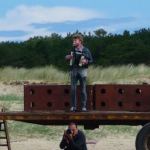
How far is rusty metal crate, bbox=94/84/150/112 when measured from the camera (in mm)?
11977

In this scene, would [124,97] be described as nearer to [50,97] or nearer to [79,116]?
[79,116]

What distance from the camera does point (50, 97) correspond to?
1226 centimetres

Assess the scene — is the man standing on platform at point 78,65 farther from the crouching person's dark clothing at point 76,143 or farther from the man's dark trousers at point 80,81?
the crouching person's dark clothing at point 76,143

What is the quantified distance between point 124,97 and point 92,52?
35356mm

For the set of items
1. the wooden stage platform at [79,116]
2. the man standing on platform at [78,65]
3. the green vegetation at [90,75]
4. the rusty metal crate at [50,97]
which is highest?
the man standing on platform at [78,65]

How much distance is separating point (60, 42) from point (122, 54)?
20.1 feet

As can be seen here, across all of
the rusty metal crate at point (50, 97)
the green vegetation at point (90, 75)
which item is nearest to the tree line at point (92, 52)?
the green vegetation at point (90, 75)

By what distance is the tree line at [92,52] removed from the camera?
46281 millimetres

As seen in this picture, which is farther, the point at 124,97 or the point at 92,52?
the point at 92,52

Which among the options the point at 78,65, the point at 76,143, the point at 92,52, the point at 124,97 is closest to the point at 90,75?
the point at 92,52

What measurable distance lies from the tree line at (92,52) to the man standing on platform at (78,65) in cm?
3095

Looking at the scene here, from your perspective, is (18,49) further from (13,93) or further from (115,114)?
(115,114)

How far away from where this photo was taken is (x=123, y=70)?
118ft

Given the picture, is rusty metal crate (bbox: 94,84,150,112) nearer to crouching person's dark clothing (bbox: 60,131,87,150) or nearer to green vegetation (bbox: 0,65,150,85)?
crouching person's dark clothing (bbox: 60,131,87,150)
